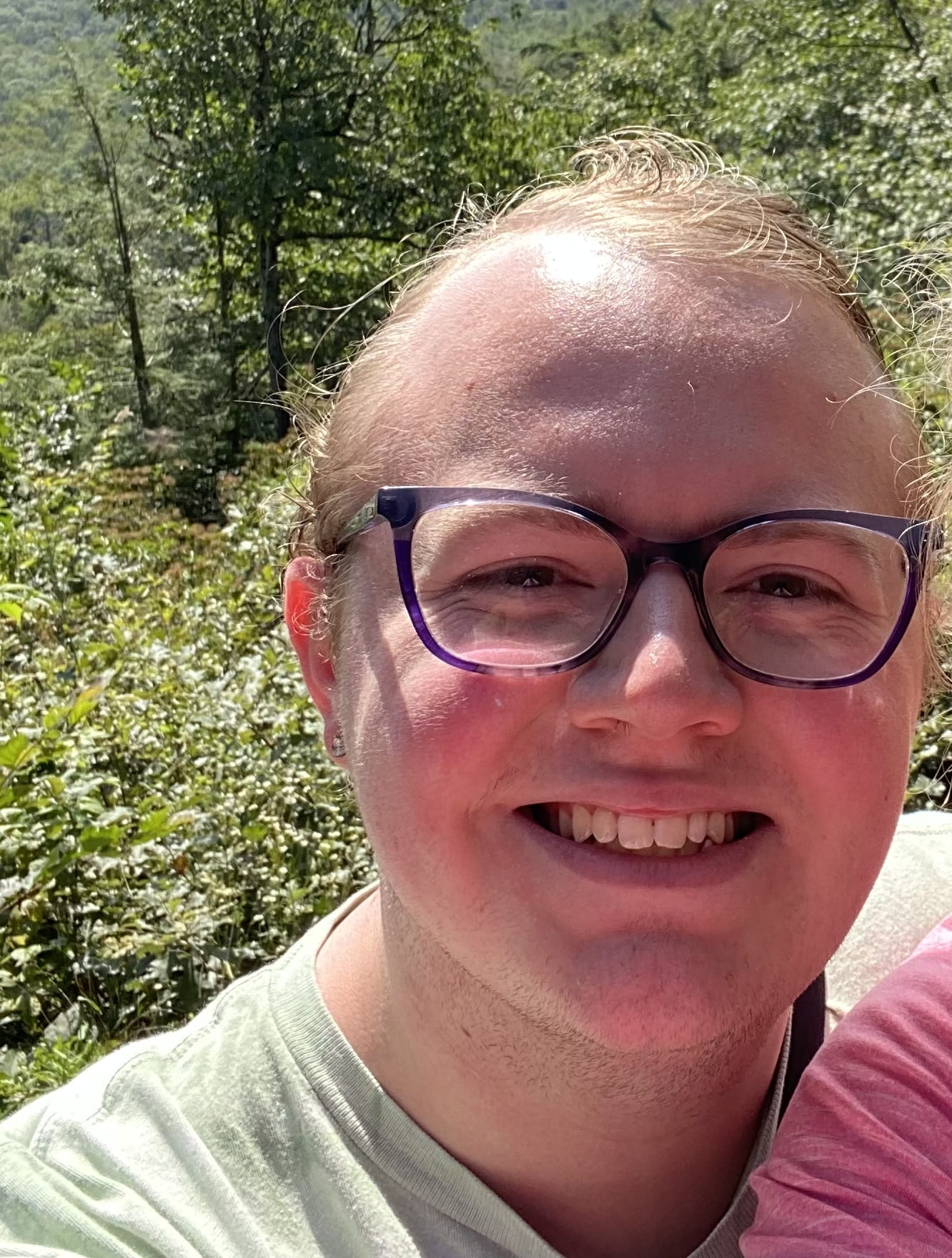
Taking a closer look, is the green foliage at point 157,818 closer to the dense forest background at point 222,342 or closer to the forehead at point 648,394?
the dense forest background at point 222,342

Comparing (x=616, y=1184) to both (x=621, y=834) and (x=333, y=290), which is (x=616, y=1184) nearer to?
(x=621, y=834)

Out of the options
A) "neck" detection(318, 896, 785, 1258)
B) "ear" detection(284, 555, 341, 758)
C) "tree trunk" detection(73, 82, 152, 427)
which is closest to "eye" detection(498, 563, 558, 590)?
"ear" detection(284, 555, 341, 758)

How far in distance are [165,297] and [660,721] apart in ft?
80.1

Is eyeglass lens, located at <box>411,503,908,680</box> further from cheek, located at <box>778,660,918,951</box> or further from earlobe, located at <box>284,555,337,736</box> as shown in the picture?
earlobe, located at <box>284,555,337,736</box>

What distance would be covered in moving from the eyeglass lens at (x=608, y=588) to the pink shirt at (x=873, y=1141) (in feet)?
1.42

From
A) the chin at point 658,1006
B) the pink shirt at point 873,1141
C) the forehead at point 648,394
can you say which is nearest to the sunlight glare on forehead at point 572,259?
the forehead at point 648,394

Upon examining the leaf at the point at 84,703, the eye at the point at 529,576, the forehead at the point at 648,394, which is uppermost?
the forehead at the point at 648,394

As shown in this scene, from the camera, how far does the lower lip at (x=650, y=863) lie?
1268 mm

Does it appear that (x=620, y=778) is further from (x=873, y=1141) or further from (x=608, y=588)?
(x=873, y=1141)

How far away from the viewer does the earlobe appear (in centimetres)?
167

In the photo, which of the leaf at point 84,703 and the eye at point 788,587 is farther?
the leaf at point 84,703

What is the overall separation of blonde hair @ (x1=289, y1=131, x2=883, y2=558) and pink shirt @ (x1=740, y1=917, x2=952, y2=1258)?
865mm

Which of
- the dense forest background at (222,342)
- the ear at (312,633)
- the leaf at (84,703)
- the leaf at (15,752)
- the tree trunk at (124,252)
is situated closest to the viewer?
the ear at (312,633)

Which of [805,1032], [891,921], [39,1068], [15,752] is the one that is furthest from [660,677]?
[39,1068]
